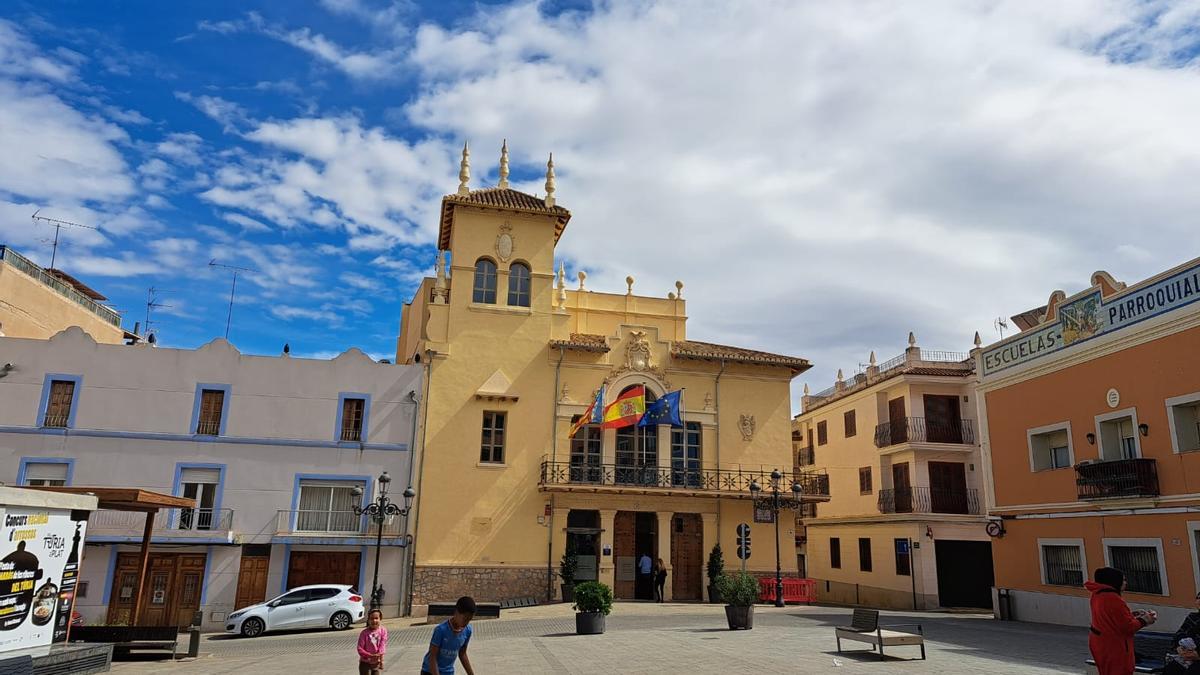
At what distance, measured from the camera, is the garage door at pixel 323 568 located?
26953 millimetres

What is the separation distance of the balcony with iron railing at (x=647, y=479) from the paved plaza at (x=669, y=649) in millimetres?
5716

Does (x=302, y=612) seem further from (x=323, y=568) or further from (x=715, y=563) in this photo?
(x=715, y=563)

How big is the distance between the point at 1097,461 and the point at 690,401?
1401 cm

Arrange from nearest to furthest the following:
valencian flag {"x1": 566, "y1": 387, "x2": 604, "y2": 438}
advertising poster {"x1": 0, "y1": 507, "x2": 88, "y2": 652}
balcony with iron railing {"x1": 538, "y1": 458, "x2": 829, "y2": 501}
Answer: advertising poster {"x1": 0, "y1": 507, "x2": 88, "y2": 652} < valencian flag {"x1": 566, "y1": 387, "x2": 604, "y2": 438} < balcony with iron railing {"x1": 538, "y1": 458, "x2": 829, "y2": 501}

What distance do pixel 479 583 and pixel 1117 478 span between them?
19515 millimetres

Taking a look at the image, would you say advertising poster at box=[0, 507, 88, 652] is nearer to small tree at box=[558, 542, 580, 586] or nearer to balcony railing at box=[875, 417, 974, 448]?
small tree at box=[558, 542, 580, 586]

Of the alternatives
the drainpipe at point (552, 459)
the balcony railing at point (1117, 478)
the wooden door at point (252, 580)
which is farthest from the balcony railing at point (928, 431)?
the wooden door at point (252, 580)

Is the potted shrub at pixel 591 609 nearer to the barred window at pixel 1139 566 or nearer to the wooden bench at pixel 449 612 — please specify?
the wooden bench at pixel 449 612

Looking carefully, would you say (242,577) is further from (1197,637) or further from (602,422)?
(1197,637)

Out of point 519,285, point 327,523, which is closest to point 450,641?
point 327,523

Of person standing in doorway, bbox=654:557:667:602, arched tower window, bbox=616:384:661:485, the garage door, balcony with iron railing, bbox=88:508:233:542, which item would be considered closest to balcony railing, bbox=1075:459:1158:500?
person standing in doorway, bbox=654:557:667:602

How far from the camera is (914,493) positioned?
3353 cm

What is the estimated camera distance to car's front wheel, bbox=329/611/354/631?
23328 mm

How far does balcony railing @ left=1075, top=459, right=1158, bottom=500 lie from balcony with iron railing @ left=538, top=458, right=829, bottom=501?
9581 millimetres
